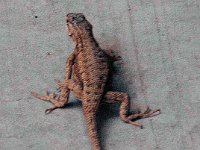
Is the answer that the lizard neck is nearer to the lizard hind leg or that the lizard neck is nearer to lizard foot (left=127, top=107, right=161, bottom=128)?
the lizard hind leg

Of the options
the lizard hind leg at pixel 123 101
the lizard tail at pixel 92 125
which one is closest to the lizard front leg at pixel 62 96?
the lizard tail at pixel 92 125

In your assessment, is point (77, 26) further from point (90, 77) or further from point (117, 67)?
point (117, 67)

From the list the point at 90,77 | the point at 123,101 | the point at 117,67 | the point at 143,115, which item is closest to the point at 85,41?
the point at 90,77

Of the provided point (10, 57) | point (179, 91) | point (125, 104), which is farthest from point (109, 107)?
point (10, 57)

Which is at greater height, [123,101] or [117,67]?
[117,67]

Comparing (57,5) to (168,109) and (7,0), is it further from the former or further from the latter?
(168,109)

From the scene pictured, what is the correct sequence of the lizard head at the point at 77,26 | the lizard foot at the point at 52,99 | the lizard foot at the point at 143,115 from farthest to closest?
the lizard foot at the point at 52,99, the lizard foot at the point at 143,115, the lizard head at the point at 77,26

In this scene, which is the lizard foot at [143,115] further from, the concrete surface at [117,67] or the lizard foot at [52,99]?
the lizard foot at [52,99]
